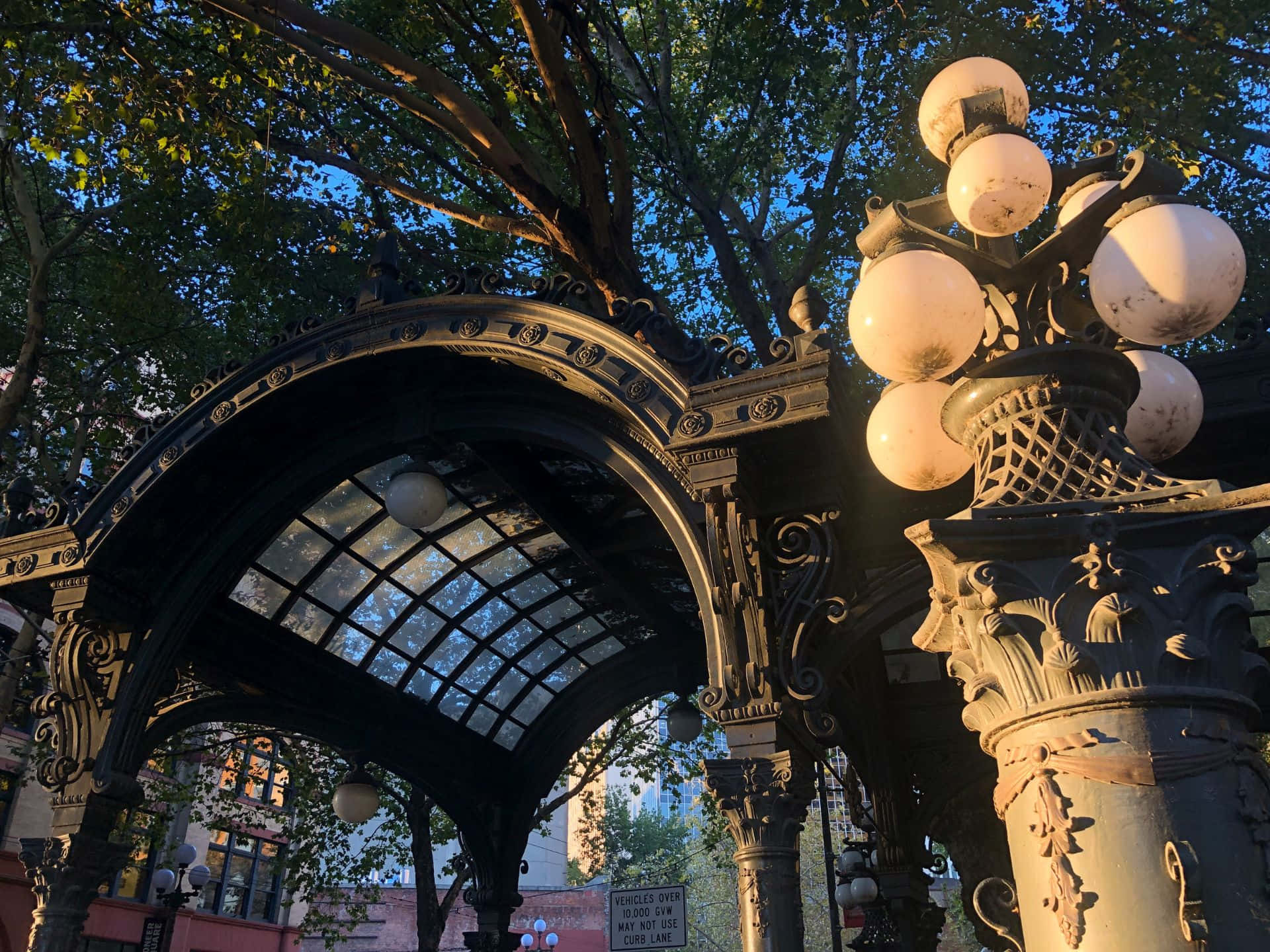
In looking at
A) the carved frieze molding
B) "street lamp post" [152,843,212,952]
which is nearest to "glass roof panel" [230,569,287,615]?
the carved frieze molding

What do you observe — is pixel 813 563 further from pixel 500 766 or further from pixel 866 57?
pixel 866 57

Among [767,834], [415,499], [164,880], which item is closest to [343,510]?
[415,499]

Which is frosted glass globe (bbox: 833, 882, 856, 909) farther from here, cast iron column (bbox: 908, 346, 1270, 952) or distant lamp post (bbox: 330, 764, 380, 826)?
cast iron column (bbox: 908, 346, 1270, 952)

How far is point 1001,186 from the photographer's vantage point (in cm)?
356

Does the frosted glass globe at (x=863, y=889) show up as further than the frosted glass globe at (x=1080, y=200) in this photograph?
Yes

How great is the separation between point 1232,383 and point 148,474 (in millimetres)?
6823

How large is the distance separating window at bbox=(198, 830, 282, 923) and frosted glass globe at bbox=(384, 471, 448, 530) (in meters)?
23.1

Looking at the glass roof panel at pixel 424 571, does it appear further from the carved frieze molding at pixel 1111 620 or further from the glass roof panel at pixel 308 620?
the carved frieze molding at pixel 1111 620

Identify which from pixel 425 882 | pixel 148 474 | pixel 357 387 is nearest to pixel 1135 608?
pixel 357 387

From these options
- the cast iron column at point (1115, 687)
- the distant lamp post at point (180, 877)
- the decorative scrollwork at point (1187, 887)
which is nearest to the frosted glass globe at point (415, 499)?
the cast iron column at point (1115, 687)

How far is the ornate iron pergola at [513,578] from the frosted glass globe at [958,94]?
1.53 metres

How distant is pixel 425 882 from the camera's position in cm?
1631

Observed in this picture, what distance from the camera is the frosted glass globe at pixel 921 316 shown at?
3.18 m

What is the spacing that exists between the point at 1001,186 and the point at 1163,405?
3.20 ft
